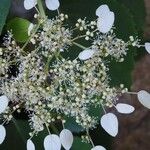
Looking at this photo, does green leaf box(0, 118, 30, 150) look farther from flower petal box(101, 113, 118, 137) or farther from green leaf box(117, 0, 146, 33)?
green leaf box(117, 0, 146, 33)

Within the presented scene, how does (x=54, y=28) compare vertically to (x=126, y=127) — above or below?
below

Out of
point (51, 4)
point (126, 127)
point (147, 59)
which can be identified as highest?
point (147, 59)

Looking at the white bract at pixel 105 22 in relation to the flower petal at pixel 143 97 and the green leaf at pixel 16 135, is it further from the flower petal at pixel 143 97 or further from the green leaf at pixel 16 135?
the green leaf at pixel 16 135

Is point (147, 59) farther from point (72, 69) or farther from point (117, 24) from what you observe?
point (72, 69)

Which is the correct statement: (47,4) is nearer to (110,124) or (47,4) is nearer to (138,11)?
(110,124)

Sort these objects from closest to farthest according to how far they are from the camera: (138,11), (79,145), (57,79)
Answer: (57,79), (79,145), (138,11)

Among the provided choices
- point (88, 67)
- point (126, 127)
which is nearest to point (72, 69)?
point (88, 67)

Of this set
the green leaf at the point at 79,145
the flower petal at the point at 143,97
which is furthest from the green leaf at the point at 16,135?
the flower petal at the point at 143,97

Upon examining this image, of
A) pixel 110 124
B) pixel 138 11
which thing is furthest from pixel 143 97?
pixel 138 11

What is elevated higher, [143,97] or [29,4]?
[29,4]
